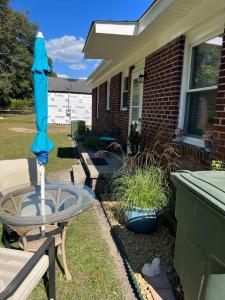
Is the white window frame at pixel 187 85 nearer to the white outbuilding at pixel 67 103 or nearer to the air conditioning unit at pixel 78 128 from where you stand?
the air conditioning unit at pixel 78 128

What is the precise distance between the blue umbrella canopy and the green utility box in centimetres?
132

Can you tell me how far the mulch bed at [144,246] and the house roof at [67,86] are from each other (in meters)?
24.4

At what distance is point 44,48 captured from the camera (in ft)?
8.19

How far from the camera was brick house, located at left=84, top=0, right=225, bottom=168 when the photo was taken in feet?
10.6

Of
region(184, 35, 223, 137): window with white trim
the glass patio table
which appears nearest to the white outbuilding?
region(184, 35, 223, 137): window with white trim

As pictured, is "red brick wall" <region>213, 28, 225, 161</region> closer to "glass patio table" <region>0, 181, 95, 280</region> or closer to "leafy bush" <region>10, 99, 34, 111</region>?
"glass patio table" <region>0, 181, 95, 280</region>

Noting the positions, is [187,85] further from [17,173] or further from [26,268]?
[26,268]

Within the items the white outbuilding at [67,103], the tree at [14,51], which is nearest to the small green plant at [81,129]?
the white outbuilding at [67,103]

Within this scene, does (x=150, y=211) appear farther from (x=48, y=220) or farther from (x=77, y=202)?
(x=48, y=220)

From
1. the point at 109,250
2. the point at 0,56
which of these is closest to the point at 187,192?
the point at 109,250

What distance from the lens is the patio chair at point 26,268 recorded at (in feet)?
5.62

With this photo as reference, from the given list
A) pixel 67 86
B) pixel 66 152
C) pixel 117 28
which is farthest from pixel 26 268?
pixel 67 86

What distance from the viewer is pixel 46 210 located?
9.08 feet

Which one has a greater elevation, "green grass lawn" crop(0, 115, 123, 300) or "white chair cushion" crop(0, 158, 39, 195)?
"white chair cushion" crop(0, 158, 39, 195)
